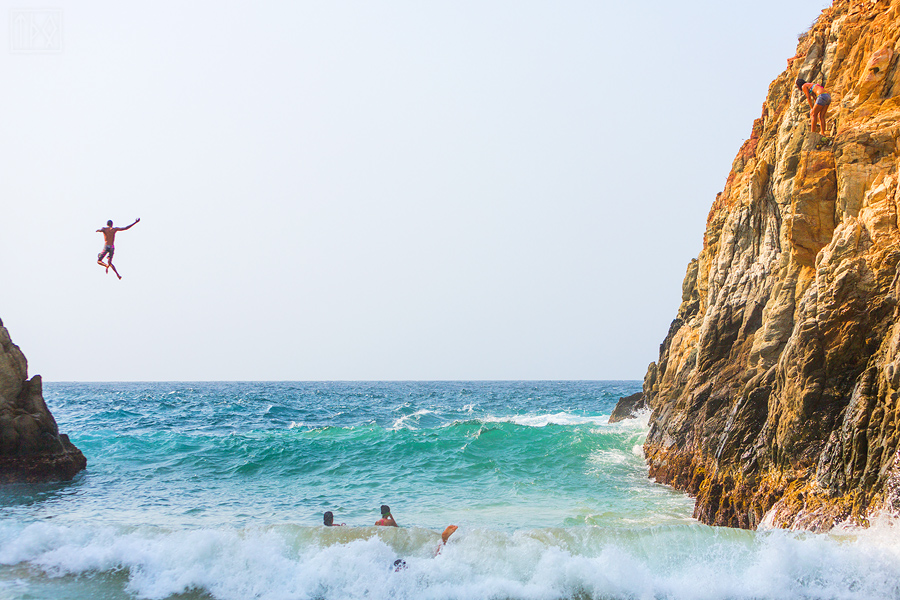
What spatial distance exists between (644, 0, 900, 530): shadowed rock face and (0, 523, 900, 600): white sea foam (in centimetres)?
96

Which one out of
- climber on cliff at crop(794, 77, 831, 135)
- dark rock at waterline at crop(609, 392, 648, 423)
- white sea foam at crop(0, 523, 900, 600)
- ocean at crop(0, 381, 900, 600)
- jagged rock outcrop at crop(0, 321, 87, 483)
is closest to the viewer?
white sea foam at crop(0, 523, 900, 600)

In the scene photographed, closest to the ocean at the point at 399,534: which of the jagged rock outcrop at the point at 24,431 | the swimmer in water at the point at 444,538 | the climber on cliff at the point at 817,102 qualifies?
the swimmer in water at the point at 444,538

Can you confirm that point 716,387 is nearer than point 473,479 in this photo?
Yes

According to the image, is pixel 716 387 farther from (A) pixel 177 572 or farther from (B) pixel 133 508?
(B) pixel 133 508

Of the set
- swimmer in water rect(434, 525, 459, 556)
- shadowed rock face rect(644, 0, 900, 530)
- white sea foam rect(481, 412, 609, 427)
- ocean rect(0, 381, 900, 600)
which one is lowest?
white sea foam rect(481, 412, 609, 427)

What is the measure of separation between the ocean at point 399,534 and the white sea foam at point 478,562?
1.0 inches

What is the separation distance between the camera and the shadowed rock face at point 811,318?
9.20m

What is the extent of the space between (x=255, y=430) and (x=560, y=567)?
81.3ft

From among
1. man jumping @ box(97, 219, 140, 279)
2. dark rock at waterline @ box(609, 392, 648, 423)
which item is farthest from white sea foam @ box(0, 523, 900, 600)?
dark rock at waterline @ box(609, 392, 648, 423)

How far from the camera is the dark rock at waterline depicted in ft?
109

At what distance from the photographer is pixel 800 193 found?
12.0m

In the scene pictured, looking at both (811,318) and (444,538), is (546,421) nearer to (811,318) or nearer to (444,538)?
(811,318)

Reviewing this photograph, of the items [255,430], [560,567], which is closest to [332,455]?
[255,430]

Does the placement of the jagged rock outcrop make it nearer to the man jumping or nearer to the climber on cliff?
the man jumping
